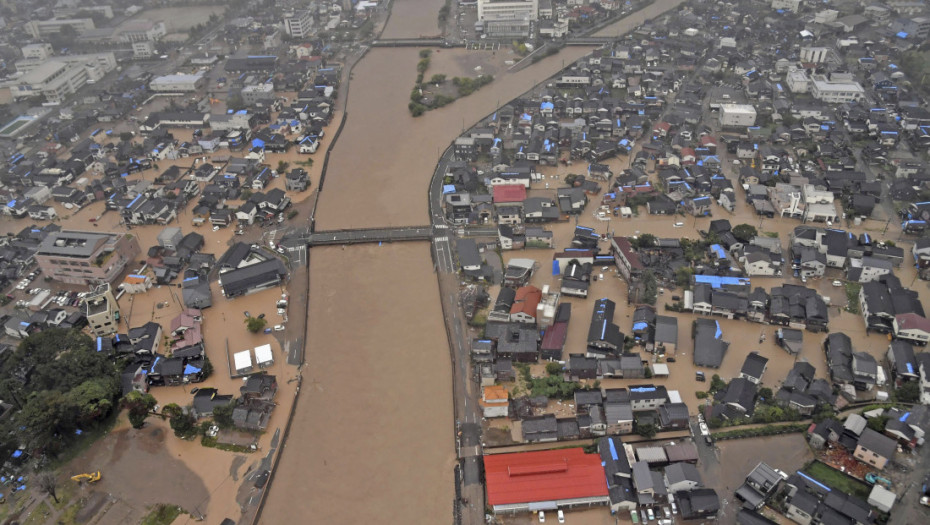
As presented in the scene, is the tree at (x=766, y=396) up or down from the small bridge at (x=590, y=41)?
down

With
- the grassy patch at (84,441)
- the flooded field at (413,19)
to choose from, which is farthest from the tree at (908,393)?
the flooded field at (413,19)

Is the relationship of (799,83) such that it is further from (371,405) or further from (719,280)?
(371,405)

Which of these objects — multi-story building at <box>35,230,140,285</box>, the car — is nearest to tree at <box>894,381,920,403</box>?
the car

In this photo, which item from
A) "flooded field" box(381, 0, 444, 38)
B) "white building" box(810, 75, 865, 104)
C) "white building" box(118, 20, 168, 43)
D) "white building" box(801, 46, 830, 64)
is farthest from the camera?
"flooded field" box(381, 0, 444, 38)

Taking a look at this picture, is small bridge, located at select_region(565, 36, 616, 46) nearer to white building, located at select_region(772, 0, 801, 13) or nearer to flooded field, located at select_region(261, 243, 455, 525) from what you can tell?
white building, located at select_region(772, 0, 801, 13)

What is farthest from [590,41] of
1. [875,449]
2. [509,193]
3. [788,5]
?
[875,449]

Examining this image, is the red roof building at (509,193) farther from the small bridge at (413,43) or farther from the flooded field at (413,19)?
the flooded field at (413,19)

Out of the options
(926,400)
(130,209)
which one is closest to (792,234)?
(926,400)
